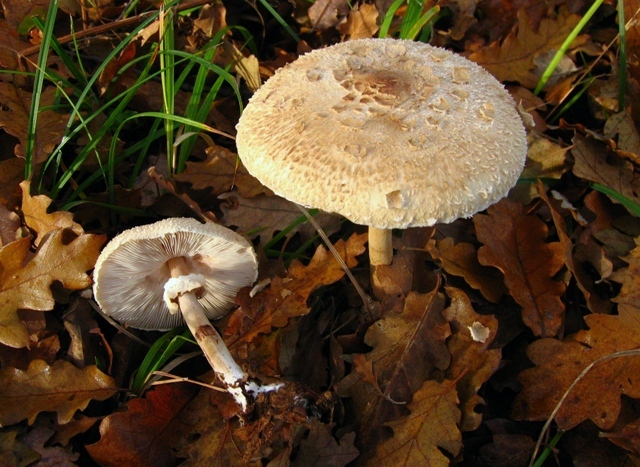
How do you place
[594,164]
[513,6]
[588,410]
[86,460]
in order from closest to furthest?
[588,410] < [86,460] < [594,164] < [513,6]

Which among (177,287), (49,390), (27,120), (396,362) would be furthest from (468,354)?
(27,120)

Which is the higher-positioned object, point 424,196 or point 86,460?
point 424,196

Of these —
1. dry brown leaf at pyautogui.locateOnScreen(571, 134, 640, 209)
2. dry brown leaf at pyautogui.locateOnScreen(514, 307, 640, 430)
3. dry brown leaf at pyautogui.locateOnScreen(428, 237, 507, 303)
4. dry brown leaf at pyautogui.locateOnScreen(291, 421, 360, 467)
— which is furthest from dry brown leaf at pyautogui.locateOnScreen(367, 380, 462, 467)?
dry brown leaf at pyautogui.locateOnScreen(571, 134, 640, 209)

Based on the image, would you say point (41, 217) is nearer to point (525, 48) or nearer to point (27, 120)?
point (27, 120)

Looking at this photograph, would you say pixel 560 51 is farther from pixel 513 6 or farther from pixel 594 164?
pixel 594 164

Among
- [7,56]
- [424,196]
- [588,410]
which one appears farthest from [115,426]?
[7,56]

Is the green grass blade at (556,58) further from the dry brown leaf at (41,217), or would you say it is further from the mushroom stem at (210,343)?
the dry brown leaf at (41,217)
